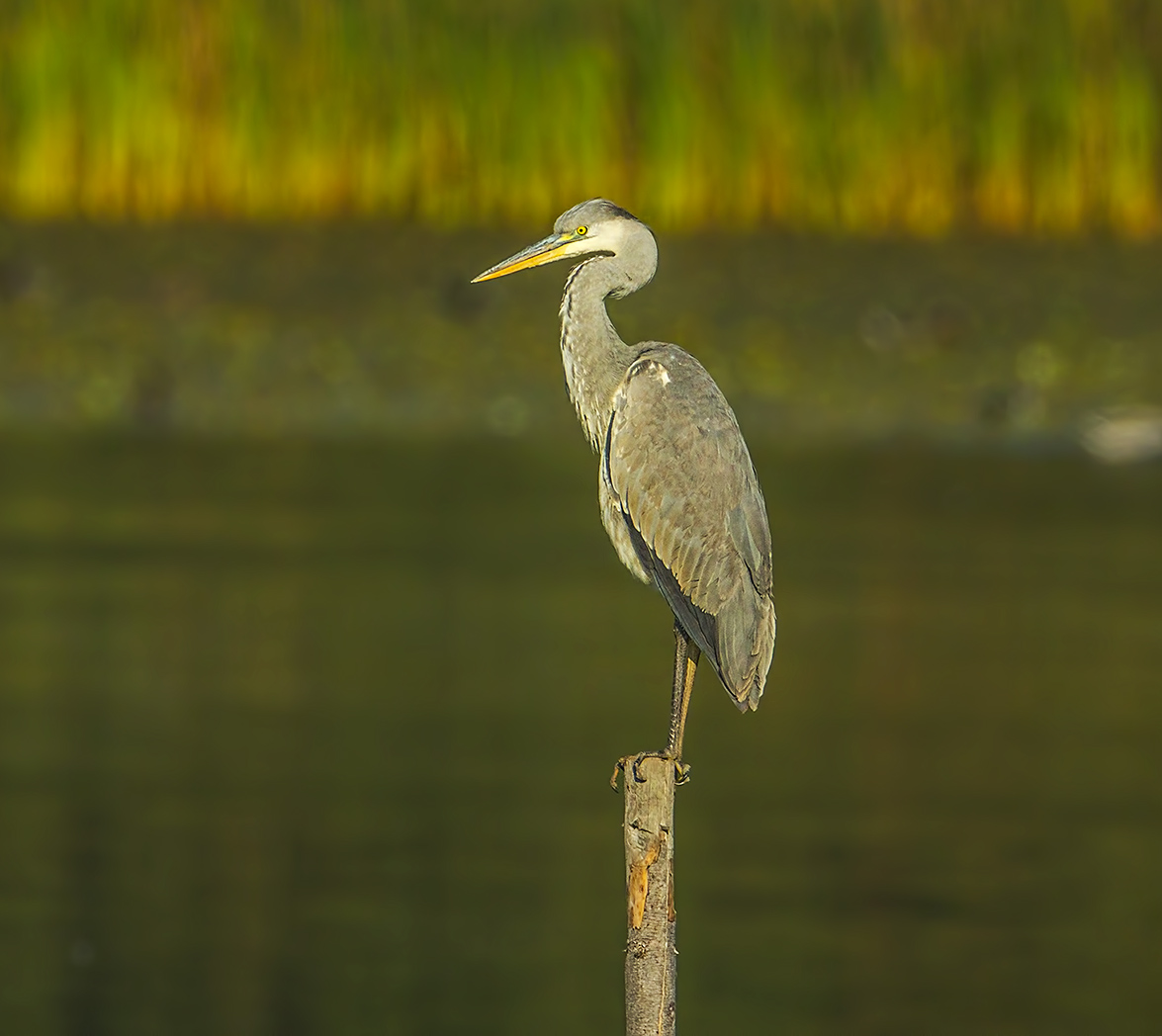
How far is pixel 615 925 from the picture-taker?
857 cm

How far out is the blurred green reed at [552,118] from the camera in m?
19.3

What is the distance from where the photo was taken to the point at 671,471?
23.2ft

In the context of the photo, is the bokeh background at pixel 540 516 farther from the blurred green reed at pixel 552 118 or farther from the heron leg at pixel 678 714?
the heron leg at pixel 678 714

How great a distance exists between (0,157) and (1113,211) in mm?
7354

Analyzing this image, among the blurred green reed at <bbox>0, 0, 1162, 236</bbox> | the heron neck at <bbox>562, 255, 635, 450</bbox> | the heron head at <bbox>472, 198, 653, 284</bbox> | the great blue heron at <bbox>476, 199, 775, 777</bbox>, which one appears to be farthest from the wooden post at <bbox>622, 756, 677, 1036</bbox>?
the blurred green reed at <bbox>0, 0, 1162, 236</bbox>

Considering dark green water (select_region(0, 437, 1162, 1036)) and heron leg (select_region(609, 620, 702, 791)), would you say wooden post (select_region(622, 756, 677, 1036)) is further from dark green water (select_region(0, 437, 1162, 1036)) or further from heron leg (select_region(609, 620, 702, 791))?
dark green water (select_region(0, 437, 1162, 1036))

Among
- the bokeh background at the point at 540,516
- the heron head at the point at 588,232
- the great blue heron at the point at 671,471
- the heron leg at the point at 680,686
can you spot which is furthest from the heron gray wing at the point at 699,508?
the bokeh background at the point at 540,516

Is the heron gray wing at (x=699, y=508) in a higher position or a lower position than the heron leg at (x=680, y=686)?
higher

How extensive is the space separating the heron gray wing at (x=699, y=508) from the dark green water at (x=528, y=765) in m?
1.36

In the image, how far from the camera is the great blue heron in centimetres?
693

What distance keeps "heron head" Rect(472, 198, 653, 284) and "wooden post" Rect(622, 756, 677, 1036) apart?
1.57m

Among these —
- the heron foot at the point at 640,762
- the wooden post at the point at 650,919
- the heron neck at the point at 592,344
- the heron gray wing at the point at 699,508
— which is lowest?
the wooden post at the point at 650,919

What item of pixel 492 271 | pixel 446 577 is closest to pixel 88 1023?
pixel 492 271

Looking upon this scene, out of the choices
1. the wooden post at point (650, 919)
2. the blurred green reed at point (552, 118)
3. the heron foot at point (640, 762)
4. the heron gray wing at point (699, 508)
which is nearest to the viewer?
the wooden post at point (650, 919)
